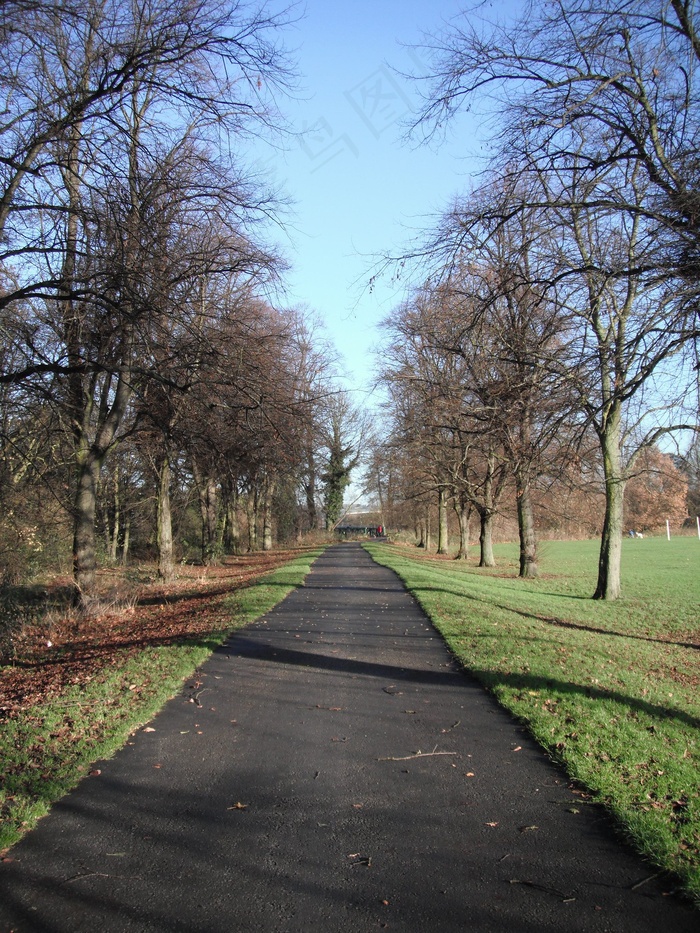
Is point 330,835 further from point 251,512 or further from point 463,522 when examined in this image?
point 251,512

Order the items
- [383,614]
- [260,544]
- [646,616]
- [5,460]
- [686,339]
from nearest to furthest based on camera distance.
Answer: [686,339]
[383,614]
[5,460]
[646,616]
[260,544]

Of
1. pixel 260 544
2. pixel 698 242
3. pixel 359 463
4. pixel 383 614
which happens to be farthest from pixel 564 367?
pixel 359 463

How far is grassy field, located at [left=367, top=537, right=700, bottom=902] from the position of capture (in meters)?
4.30

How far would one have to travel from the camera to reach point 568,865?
367 cm

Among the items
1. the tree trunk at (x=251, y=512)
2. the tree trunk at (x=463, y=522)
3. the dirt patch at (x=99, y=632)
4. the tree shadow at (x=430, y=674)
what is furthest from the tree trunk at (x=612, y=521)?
the tree trunk at (x=251, y=512)

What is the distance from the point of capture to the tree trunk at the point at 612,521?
1831 centimetres

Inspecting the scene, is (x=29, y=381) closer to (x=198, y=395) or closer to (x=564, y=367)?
(x=198, y=395)

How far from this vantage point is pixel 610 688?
7.43 metres

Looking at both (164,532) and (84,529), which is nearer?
(84,529)

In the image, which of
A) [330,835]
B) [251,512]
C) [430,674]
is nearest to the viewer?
[330,835]

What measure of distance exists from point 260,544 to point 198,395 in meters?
38.4

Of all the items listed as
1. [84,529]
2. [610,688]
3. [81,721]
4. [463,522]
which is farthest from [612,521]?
[463,522]

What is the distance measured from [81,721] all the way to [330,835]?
3175mm

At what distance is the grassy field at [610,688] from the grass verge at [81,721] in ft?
11.5
